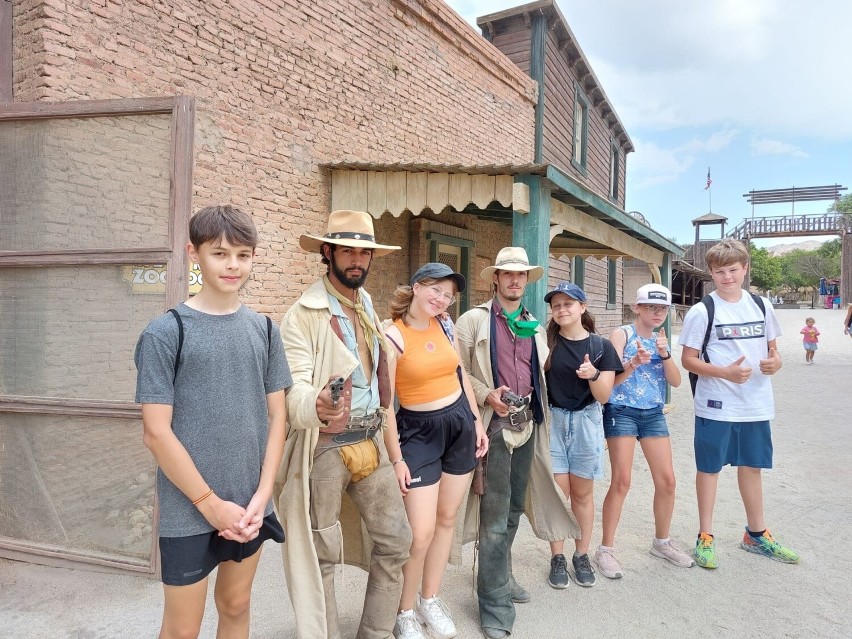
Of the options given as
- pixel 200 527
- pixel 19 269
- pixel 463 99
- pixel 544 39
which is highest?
pixel 544 39

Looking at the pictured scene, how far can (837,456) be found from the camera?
629cm

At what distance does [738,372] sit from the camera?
3367 mm

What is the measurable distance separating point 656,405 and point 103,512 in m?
3.39

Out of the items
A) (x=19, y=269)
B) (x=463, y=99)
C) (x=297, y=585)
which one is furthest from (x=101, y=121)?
(x=463, y=99)

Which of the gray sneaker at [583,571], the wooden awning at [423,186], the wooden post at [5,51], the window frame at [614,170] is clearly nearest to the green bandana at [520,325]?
the gray sneaker at [583,571]

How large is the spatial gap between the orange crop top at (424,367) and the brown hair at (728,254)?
6.28 feet

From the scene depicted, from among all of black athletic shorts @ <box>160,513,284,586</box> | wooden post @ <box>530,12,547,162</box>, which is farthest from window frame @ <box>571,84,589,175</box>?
black athletic shorts @ <box>160,513,284,586</box>

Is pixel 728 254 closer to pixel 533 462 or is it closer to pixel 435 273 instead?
pixel 533 462

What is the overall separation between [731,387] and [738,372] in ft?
0.70

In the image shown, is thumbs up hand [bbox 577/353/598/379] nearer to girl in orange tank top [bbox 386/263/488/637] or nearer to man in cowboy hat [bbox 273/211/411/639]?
girl in orange tank top [bbox 386/263/488/637]

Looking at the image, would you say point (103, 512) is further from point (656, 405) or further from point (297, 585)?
point (656, 405)

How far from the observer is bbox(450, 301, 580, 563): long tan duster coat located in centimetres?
291

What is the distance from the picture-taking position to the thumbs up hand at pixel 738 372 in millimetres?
3355

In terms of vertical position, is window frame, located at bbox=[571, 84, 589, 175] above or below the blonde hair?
above
